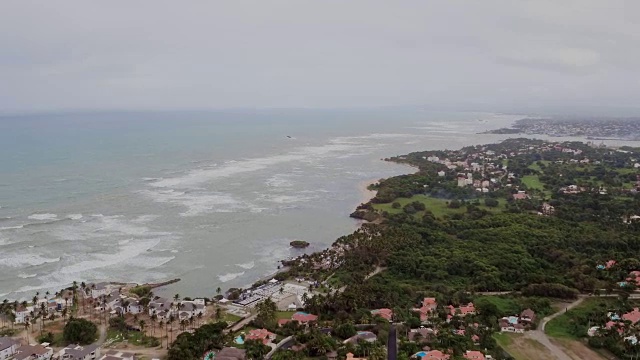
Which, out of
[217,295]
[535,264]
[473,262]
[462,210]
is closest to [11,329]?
[217,295]

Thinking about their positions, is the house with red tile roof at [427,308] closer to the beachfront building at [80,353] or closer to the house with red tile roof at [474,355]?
the house with red tile roof at [474,355]

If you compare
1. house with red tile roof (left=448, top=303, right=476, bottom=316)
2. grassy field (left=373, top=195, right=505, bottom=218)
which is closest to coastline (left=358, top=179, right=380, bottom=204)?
grassy field (left=373, top=195, right=505, bottom=218)

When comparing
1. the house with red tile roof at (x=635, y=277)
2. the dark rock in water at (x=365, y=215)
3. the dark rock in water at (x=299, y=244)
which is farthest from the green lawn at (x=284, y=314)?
the dark rock in water at (x=365, y=215)

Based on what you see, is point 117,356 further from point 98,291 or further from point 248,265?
point 248,265

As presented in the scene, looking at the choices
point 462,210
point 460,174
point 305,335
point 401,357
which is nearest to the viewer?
point 401,357

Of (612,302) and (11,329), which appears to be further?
(612,302)

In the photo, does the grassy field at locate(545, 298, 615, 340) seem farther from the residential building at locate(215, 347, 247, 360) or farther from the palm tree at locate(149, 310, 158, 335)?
the palm tree at locate(149, 310, 158, 335)

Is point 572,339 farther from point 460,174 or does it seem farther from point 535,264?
point 460,174
